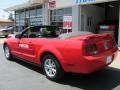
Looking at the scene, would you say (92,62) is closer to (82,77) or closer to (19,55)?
(82,77)

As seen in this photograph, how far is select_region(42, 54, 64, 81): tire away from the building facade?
709 centimetres

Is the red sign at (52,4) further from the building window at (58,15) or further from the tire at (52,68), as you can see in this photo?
the tire at (52,68)

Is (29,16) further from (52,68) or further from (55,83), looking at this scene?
(55,83)

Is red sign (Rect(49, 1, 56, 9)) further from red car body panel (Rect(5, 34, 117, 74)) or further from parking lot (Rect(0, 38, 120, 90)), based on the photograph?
red car body panel (Rect(5, 34, 117, 74))

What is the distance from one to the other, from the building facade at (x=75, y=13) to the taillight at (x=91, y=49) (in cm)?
781

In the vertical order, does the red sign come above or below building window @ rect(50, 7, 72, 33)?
above

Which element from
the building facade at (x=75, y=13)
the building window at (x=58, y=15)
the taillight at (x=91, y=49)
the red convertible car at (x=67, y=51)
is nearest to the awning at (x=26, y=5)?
the building facade at (x=75, y=13)

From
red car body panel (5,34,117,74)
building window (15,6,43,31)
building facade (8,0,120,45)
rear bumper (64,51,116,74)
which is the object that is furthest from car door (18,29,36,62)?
building window (15,6,43,31)

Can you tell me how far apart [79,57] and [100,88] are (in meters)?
0.95

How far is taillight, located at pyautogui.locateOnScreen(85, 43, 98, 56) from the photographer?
5.38m

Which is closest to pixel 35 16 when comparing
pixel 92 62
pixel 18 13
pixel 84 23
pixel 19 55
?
pixel 18 13

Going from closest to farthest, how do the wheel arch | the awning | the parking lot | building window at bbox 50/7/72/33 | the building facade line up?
the parking lot, the wheel arch, the building facade, building window at bbox 50/7/72/33, the awning

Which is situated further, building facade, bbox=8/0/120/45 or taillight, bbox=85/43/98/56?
building facade, bbox=8/0/120/45

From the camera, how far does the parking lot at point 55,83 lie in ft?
18.5
